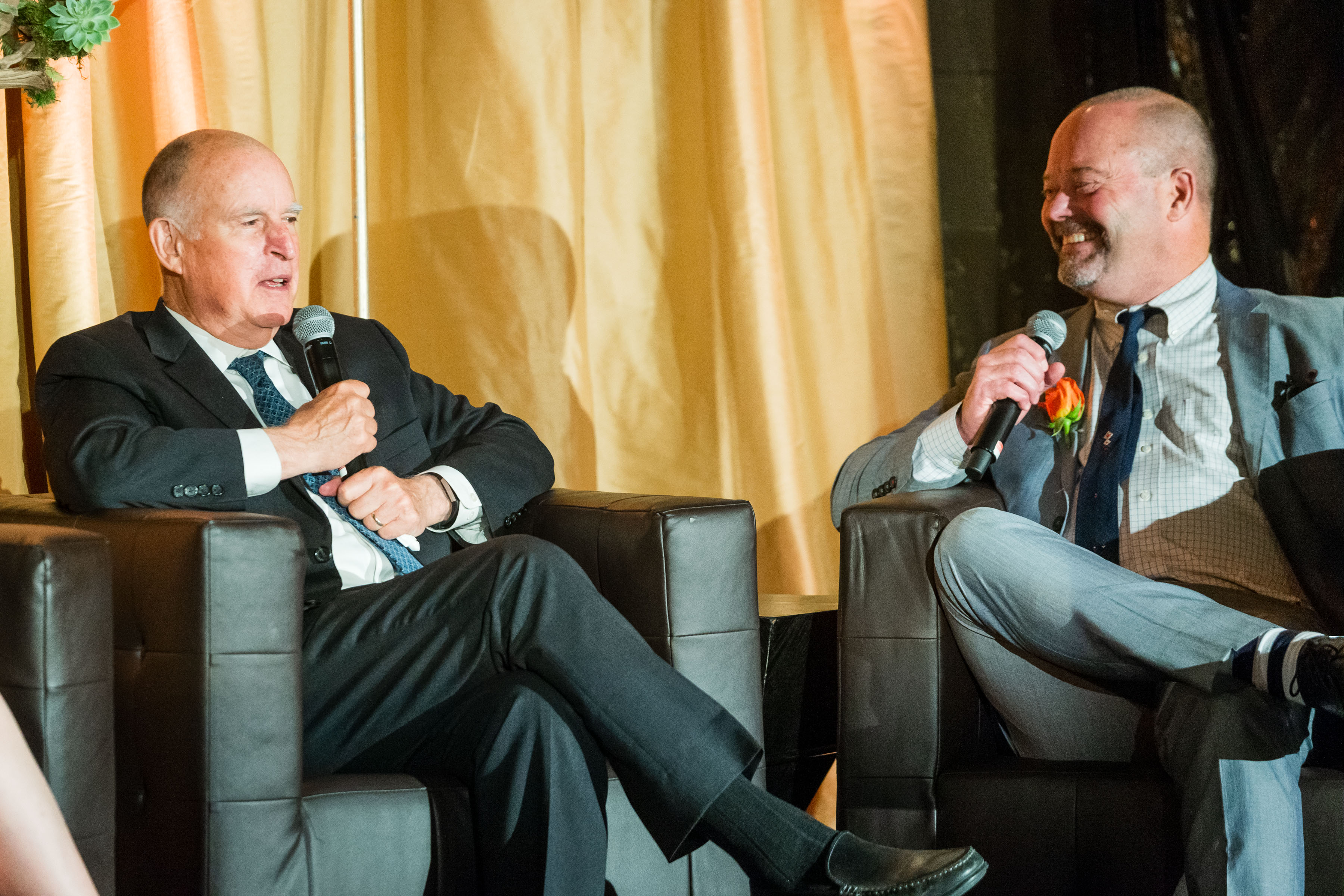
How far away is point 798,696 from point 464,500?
0.65m

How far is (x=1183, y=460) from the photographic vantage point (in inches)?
78.4

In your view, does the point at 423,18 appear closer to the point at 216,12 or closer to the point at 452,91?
the point at 452,91

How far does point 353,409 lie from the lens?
1.83 metres

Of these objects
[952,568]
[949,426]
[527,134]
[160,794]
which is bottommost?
[160,794]

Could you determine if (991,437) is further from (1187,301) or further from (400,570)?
(400,570)

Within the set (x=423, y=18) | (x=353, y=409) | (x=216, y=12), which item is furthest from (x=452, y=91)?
(x=353, y=409)

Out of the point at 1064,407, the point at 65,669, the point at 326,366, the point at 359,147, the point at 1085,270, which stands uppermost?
the point at 359,147

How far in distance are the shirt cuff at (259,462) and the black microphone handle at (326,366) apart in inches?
6.9

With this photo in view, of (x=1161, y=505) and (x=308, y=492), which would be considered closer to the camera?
(x=308, y=492)

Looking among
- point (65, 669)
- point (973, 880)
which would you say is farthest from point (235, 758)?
point (973, 880)

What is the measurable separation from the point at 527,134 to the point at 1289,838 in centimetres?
192

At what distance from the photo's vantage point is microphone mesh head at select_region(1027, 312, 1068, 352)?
82.0 inches

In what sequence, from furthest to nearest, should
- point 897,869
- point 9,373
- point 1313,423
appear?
1. point 9,373
2. point 1313,423
3. point 897,869

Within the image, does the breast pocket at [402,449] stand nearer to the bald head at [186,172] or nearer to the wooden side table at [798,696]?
the bald head at [186,172]
